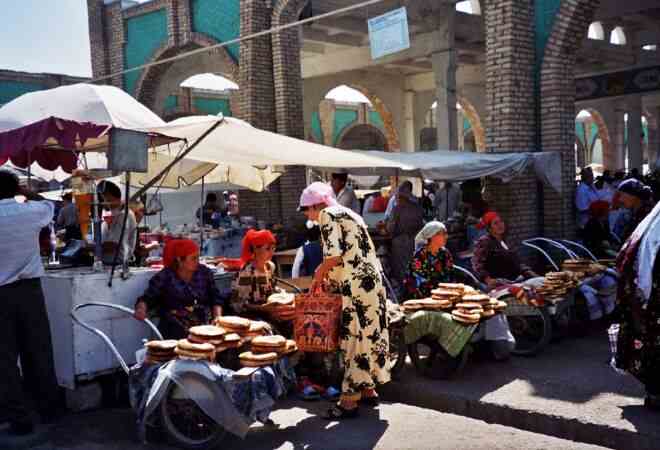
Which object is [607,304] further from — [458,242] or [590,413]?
[458,242]

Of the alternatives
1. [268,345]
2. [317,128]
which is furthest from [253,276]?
[317,128]

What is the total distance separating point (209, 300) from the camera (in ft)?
18.5

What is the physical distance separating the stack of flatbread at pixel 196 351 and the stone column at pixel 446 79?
34.5 ft

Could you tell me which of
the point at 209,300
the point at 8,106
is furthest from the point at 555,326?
the point at 8,106

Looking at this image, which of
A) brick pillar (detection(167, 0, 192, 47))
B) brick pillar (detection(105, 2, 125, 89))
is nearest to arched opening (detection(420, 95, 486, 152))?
brick pillar (detection(167, 0, 192, 47))

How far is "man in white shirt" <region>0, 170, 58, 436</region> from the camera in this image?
4823 millimetres

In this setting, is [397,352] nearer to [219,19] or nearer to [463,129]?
[219,19]

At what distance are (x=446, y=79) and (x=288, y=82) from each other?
3716 millimetres

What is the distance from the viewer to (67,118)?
5398 mm

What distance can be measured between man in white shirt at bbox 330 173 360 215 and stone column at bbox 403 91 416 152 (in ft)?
41.7

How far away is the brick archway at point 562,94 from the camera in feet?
33.1

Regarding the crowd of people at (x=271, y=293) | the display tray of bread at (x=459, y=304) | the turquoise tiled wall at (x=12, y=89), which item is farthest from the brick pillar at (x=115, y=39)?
the display tray of bread at (x=459, y=304)

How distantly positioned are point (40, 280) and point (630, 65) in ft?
57.2

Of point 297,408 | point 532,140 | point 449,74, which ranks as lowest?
point 297,408
